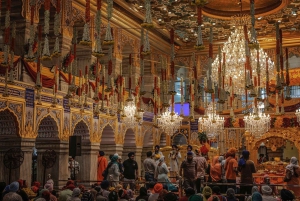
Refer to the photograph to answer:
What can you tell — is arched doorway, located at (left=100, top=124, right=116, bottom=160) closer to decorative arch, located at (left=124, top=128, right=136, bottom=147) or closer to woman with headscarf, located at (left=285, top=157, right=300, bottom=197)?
decorative arch, located at (left=124, top=128, right=136, bottom=147)

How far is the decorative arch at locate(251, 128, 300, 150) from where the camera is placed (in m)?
16.6

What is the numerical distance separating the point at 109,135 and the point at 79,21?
15.0 ft

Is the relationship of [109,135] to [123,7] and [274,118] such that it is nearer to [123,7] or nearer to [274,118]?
[123,7]

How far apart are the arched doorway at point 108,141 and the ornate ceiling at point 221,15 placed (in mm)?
4786

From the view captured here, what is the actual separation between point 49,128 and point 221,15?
7349 millimetres

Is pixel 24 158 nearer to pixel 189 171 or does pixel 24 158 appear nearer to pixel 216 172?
pixel 189 171

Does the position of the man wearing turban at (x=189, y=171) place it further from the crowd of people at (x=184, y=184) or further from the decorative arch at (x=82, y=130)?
the decorative arch at (x=82, y=130)

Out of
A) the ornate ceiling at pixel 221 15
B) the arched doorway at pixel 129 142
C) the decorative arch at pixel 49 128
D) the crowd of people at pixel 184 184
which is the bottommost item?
the crowd of people at pixel 184 184

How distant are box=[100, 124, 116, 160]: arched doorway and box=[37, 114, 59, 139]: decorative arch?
11.3ft

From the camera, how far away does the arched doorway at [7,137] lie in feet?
34.2

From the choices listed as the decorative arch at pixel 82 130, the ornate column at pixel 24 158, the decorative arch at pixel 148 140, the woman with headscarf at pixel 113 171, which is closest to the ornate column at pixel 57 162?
the ornate column at pixel 24 158

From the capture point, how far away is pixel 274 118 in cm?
1719

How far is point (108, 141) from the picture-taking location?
15.4 metres

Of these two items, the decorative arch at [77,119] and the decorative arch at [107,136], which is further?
the decorative arch at [107,136]
